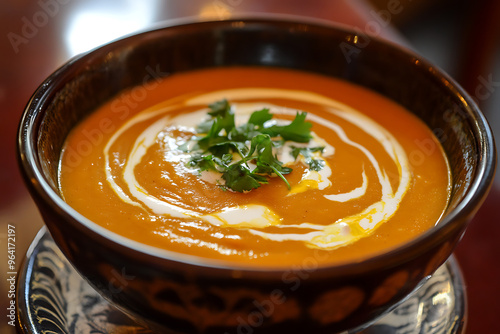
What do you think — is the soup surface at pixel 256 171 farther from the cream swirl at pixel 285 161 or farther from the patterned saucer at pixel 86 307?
the patterned saucer at pixel 86 307

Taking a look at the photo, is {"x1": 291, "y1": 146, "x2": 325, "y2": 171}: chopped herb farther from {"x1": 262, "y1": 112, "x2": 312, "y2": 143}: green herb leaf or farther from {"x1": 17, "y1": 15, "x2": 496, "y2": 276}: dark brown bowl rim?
{"x1": 17, "y1": 15, "x2": 496, "y2": 276}: dark brown bowl rim

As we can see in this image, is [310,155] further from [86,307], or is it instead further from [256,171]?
[86,307]

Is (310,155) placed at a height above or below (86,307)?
above

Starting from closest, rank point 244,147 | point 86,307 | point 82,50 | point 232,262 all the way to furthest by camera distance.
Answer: point 232,262 < point 86,307 < point 244,147 < point 82,50

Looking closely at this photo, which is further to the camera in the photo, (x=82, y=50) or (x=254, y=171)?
(x=82, y=50)

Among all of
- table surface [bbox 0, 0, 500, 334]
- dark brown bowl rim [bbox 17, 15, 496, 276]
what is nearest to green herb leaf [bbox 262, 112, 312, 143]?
dark brown bowl rim [bbox 17, 15, 496, 276]

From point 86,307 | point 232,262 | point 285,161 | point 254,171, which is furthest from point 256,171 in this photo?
point 86,307

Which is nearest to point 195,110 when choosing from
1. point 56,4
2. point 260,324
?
point 260,324
